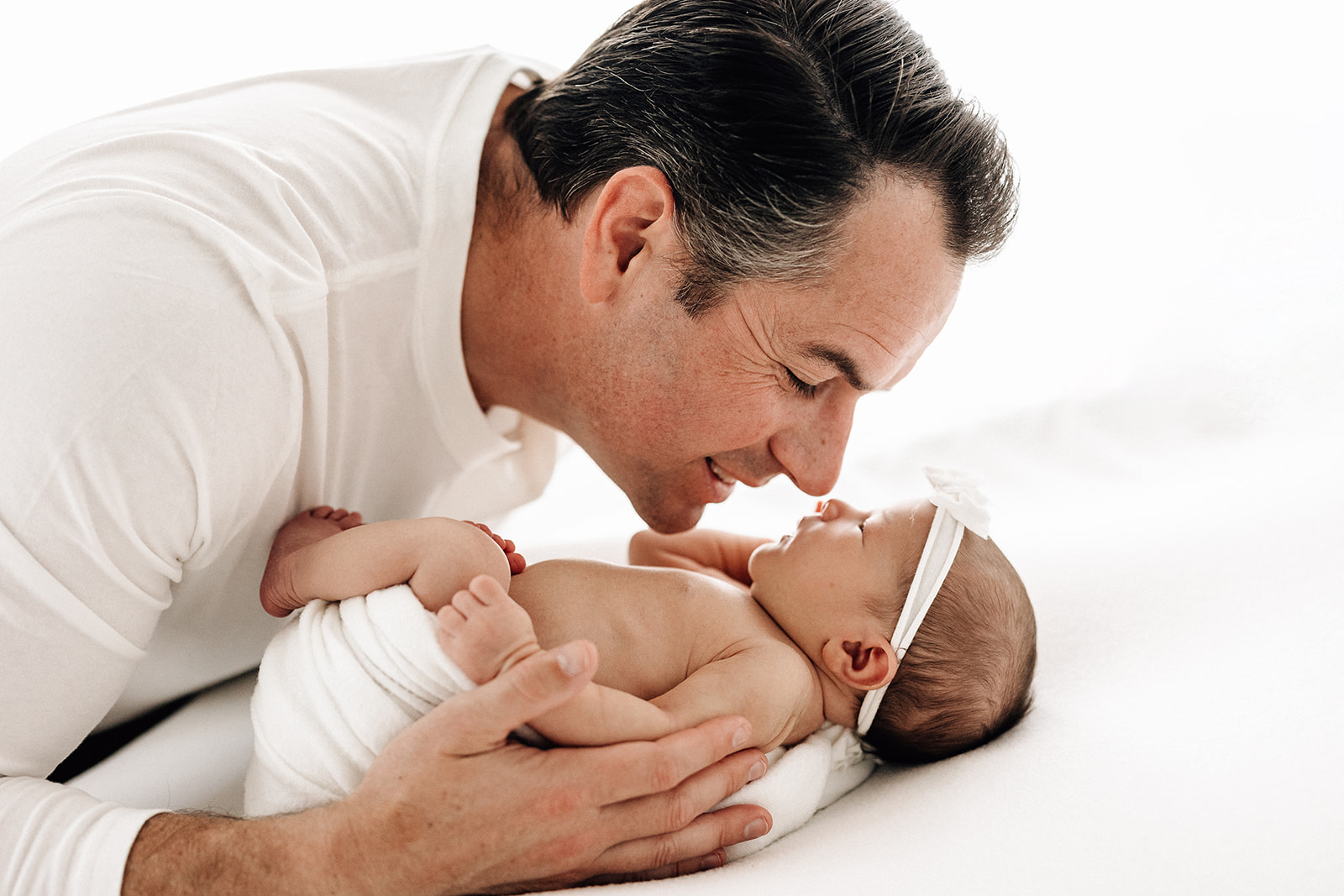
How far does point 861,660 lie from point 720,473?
412mm

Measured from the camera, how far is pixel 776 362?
5.34 feet

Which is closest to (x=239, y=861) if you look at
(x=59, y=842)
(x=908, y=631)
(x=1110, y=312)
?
(x=59, y=842)

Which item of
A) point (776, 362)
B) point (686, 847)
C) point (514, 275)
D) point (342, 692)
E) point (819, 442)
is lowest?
point (686, 847)

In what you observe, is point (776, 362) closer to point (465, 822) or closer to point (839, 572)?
point (839, 572)

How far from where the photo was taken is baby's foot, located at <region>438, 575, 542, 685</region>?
4.11 feet

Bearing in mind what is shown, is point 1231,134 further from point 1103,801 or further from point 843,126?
point 1103,801

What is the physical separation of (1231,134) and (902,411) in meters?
1.07

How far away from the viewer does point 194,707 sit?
1.77 meters

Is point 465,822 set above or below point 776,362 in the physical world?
below

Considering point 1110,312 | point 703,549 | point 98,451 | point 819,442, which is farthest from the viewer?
point 1110,312

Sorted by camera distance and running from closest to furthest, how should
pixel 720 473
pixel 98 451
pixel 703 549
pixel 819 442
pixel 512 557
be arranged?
pixel 98 451
pixel 512 557
pixel 819 442
pixel 720 473
pixel 703 549

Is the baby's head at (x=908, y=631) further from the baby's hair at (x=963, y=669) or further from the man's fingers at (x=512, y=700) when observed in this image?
the man's fingers at (x=512, y=700)

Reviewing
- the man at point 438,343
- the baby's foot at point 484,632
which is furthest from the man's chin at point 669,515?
the baby's foot at point 484,632

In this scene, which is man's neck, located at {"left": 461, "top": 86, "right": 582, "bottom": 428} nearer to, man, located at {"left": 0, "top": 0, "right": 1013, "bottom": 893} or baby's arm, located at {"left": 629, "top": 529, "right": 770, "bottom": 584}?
man, located at {"left": 0, "top": 0, "right": 1013, "bottom": 893}
